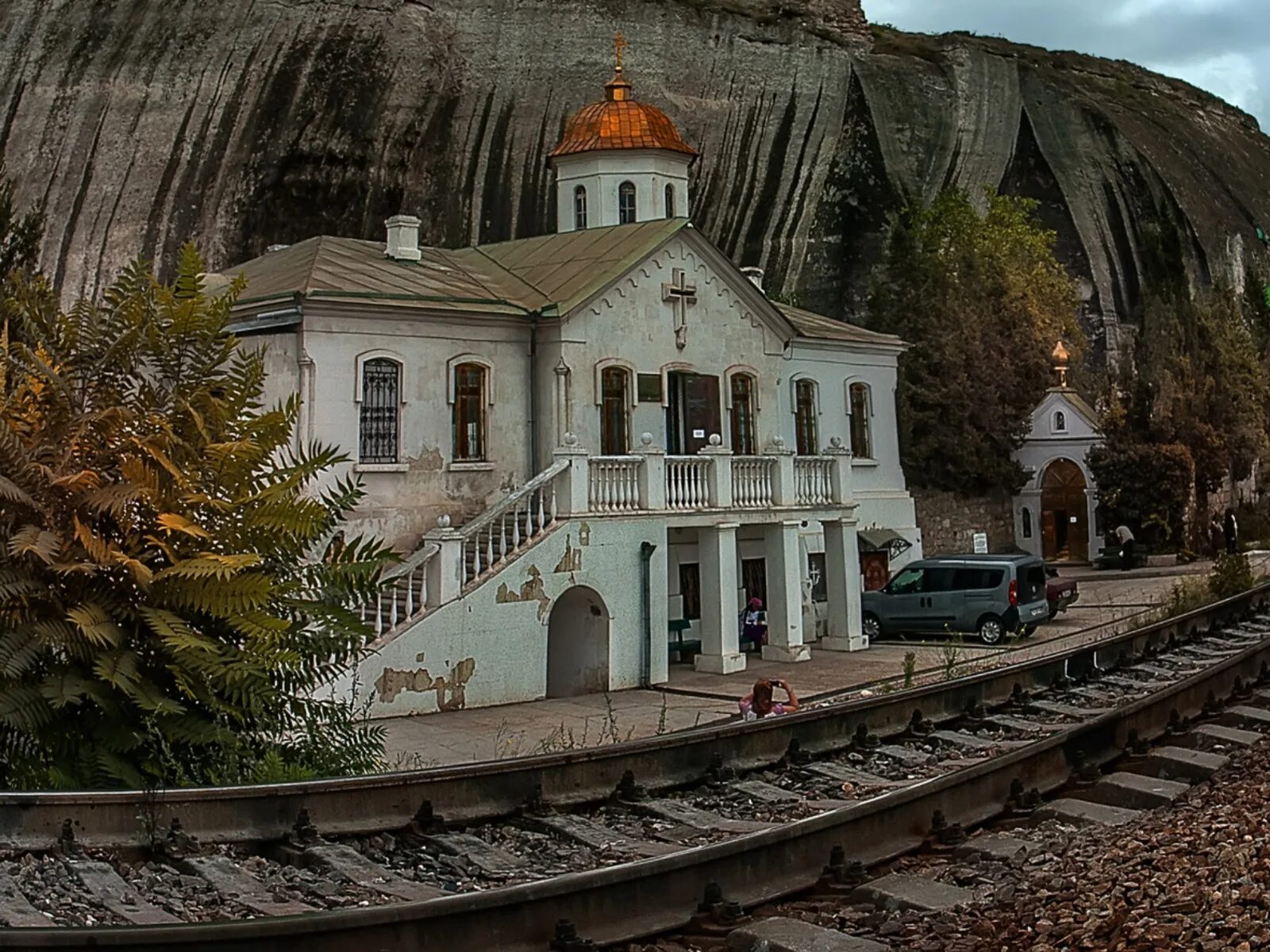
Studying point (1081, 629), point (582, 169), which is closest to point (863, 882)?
point (1081, 629)

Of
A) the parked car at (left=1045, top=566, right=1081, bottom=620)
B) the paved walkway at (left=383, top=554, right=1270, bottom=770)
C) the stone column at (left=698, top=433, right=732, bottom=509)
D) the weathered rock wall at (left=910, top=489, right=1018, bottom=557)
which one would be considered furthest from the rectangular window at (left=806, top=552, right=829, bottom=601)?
the weathered rock wall at (left=910, top=489, right=1018, bottom=557)

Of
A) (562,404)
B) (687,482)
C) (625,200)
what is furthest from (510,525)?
(625,200)

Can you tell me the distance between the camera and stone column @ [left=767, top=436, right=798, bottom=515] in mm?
25125

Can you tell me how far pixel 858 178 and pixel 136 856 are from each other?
193ft

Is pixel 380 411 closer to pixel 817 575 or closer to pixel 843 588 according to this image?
pixel 843 588

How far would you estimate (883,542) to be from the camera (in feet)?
102

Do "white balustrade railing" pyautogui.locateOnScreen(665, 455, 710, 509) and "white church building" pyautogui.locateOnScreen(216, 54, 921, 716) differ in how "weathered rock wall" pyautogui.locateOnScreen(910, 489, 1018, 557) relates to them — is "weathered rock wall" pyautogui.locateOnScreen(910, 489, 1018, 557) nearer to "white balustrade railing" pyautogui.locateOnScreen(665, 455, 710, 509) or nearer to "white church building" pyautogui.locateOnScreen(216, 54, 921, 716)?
"white church building" pyautogui.locateOnScreen(216, 54, 921, 716)

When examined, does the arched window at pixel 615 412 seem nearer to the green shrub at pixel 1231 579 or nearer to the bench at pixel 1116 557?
the green shrub at pixel 1231 579

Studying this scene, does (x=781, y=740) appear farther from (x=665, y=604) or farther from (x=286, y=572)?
(x=665, y=604)

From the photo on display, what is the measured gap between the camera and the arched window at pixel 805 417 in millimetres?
29453

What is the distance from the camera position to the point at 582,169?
32.2 metres

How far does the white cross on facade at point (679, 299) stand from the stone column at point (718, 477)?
8.86 ft

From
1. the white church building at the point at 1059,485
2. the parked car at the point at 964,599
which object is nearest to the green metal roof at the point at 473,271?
the parked car at the point at 964,599

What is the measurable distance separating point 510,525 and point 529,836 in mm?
13604
